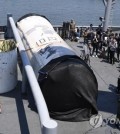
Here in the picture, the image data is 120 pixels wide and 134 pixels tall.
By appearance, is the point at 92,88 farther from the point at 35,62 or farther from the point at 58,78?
the point at 35,62

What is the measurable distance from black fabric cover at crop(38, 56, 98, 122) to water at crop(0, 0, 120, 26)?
2745 cm

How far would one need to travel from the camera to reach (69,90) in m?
10.0

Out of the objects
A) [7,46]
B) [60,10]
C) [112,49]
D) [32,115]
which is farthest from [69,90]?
[60,10]

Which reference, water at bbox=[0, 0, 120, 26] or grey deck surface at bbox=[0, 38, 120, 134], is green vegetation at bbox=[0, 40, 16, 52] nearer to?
grey deck surface at bbox=[0, 38, 120, 134]

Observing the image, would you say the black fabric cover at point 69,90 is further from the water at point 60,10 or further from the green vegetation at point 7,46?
the water at point 60,10

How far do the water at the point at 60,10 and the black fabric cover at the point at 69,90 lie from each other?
2745cm

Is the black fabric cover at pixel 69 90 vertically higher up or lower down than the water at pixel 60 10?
higher up

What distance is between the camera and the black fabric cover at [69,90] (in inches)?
395

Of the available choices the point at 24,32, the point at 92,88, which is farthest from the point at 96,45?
the point at 92,88

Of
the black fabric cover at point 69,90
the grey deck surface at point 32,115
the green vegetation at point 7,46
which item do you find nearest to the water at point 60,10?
the green vegetation at point 7,46

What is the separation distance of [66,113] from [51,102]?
567 mm

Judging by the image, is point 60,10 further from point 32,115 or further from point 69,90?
point 69,90

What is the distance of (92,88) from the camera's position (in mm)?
10297

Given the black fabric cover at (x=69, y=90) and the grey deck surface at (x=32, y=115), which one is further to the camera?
the black fabric cover at (x=69, y=90)
